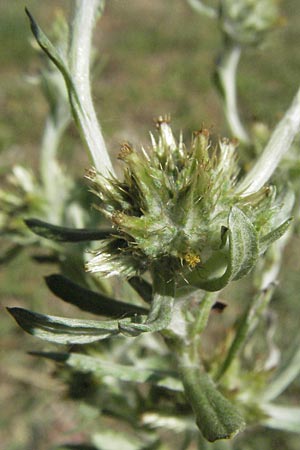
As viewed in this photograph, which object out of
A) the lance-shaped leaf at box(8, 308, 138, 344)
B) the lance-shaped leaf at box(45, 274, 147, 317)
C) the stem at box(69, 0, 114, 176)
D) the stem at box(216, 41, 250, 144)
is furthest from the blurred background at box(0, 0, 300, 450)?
the stem at box(69, 0, 114, 176)

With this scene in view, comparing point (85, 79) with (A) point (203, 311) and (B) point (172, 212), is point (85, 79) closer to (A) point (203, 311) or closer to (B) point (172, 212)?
(B) point (172, 212)

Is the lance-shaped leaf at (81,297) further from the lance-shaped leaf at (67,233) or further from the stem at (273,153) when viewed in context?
the stem at (273,153)

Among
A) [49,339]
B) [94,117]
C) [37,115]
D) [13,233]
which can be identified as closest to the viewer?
[49,339]

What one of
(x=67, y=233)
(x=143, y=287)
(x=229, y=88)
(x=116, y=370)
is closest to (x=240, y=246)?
(x=143, y=287)

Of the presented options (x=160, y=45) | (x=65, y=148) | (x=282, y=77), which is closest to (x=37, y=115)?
(x=65, y=148)

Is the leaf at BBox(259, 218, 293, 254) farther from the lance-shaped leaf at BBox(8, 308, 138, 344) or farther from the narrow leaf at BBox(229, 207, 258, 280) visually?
the lance-shaped leaf at BBox(8, 308, 138, 344)

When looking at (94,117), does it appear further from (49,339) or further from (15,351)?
(15,351)
